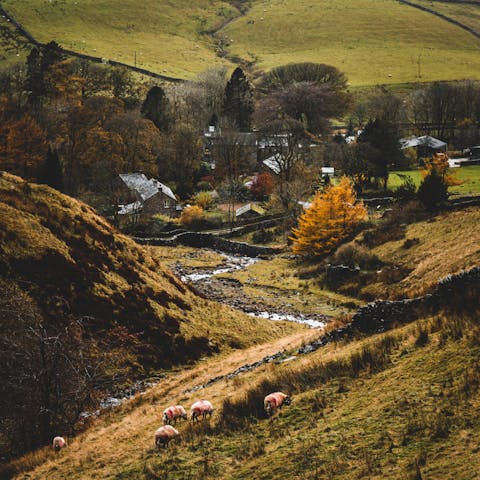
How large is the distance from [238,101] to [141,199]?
192 feet

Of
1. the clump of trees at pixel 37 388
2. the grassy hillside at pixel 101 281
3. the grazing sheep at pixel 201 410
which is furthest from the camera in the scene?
the grassy hillside at pixel 101 281

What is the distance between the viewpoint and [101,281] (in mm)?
29156

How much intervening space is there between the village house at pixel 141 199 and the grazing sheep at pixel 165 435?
5986cm

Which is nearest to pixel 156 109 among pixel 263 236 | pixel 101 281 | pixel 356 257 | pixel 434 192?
pixel 263 236

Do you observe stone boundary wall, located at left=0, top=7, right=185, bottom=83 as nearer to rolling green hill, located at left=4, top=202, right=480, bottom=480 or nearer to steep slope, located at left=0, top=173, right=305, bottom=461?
steep slope, located at left=0, top=173, right=305, bottom=461

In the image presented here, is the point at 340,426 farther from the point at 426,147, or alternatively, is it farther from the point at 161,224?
the point at 426,147

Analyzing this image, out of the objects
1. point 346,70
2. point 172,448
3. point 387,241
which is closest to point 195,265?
point 387,241

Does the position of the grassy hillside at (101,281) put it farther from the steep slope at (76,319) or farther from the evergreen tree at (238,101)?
the evergreen tree at (238,101)

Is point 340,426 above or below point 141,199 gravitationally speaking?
above

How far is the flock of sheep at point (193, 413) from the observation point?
50.6 ft

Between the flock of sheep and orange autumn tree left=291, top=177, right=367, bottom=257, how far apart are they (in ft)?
126

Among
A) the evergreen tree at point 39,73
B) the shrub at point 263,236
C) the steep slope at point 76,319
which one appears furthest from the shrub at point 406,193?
the evergreen tree at point 39,73

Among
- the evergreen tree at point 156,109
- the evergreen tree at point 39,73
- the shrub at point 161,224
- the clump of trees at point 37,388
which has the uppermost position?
the evergreen tree at point 39,73

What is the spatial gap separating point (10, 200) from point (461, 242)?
1198 inches
